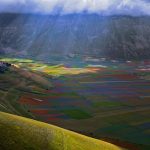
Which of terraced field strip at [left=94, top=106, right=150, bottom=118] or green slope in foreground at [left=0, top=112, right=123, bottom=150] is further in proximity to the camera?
terraced field strip at [left=94, top=106, right=150, bottom=118]

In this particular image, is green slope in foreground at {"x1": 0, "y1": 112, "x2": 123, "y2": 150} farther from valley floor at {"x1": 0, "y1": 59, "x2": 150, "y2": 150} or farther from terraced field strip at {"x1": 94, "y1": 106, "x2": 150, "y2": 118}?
terraced field strip at {"x1": 94, "y1": 106, "x2": 150, "y2": 118}

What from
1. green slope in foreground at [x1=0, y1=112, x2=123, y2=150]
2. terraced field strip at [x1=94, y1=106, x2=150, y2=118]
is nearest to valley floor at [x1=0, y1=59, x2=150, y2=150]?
terraced field strip at [x1=94, y1=106, x2=150, y2=118]

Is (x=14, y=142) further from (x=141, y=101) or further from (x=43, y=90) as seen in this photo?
(x=43, y=90)

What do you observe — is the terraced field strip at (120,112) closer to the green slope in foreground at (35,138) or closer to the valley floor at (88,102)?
the valley floor at (88,102)

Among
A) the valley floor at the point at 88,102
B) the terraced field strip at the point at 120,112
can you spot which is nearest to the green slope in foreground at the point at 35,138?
the valley floor at the point at 88,102

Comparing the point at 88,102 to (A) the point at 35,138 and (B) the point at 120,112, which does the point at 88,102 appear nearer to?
(B) the point at 120,112

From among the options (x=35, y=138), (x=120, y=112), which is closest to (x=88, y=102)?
(x=120, y=112)

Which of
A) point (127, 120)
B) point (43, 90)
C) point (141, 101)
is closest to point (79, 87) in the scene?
point (43, 90)

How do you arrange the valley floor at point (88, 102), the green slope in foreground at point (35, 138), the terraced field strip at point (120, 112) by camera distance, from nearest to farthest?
the green slope in foreground at point (35, 138) < the valley floor at point (88, 102) < the terraced field strip at point (120, 112)
